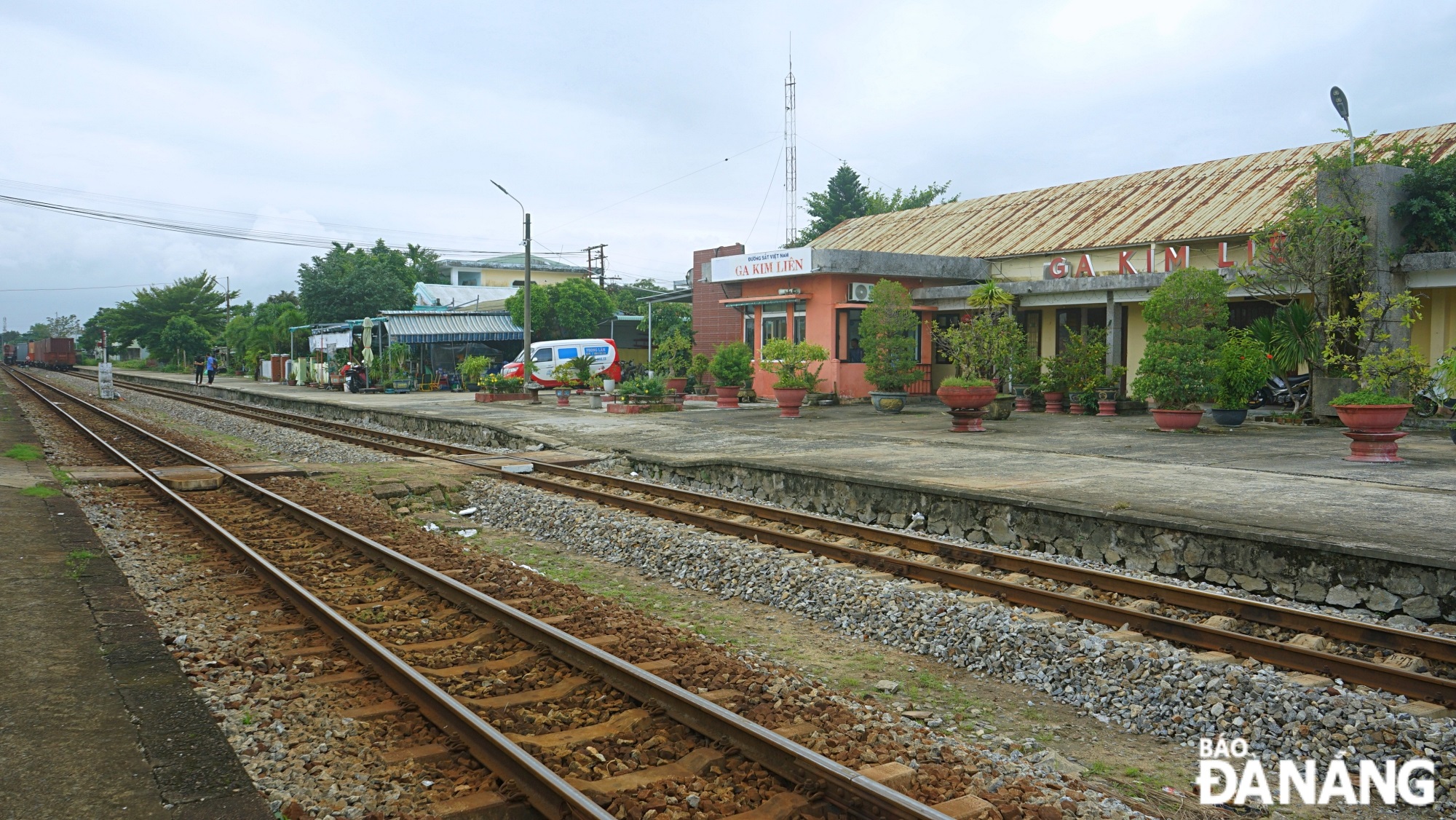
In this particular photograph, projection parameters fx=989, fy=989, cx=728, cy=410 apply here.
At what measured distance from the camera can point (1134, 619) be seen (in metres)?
6.39

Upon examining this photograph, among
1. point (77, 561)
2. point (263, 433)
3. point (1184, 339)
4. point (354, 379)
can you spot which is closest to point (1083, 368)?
point (1184, 339)

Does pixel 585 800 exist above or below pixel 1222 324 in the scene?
below

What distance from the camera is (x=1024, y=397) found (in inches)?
882

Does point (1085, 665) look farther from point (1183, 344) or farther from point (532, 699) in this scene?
point (1183, 344)

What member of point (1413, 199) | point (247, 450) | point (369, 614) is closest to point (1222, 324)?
point (1413, 199)

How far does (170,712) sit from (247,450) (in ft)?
50.6

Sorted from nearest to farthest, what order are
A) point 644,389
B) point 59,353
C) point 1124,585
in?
point 1124,585 → point 644,389 → point 59,353

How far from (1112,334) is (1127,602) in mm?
15576

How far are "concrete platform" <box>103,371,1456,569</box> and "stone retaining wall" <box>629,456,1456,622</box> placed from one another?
100mm

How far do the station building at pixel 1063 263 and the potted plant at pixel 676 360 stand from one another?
1816 millimetres

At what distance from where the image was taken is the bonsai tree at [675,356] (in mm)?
29922

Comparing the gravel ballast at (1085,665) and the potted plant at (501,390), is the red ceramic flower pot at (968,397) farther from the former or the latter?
the potted plant at (501,390)

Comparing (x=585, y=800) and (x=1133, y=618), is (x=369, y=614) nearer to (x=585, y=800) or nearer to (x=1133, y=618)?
(x=585, y=800)

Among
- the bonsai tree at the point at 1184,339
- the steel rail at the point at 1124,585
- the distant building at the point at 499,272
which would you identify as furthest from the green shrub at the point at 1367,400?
the distant building at the point at 499,272
